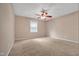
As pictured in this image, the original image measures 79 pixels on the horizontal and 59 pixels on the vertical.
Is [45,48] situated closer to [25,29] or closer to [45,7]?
[25,29]

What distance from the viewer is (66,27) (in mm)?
2621

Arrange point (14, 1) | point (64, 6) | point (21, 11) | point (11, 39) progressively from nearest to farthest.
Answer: point (14, 1)
point (64, 6)
point (21, 11)
point (11, 39)

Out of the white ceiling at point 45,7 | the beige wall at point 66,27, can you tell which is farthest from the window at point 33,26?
the beige wall at point 66,27

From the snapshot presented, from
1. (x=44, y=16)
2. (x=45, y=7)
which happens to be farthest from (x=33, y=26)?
(x=45, y=7)

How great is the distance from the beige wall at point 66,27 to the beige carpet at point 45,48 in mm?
157

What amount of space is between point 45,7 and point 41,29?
593mm

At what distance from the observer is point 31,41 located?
8.42 feet

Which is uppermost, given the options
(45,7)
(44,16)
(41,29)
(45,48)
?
(45,7)

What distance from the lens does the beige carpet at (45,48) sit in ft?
7.63

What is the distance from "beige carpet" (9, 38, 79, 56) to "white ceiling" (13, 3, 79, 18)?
69 cm

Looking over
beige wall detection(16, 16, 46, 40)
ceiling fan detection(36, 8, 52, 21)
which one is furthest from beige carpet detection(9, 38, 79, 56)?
ceiling fan detection(36, 8, 52, 21)

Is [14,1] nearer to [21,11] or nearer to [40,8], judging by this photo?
[21,11]

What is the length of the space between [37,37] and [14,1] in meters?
1.04

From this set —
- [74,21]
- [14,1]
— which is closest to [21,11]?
[14,1]
